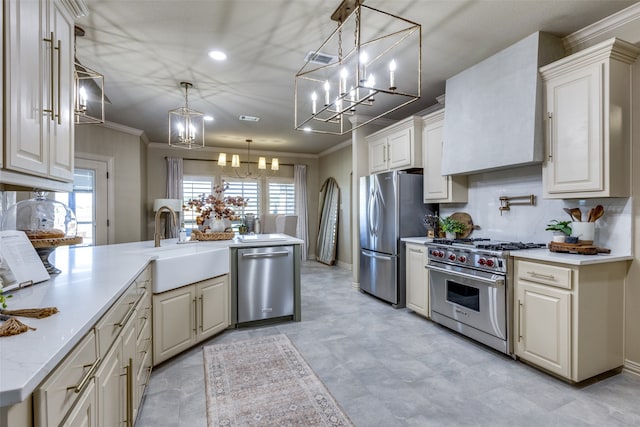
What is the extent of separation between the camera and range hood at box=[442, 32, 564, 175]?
266cm

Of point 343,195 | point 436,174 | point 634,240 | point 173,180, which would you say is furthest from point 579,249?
point 173,180

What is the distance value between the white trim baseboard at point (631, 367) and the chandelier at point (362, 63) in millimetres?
2583

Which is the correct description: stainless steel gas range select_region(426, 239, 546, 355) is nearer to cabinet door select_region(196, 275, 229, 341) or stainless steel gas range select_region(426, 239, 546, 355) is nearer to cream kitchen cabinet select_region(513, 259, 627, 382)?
cream kitchen cabinet select_region(513, 259, 627, 382)

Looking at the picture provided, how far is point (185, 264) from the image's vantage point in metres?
2.62

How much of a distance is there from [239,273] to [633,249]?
3.32 metres

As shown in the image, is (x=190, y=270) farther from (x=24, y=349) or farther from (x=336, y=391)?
(x=24, y=349)

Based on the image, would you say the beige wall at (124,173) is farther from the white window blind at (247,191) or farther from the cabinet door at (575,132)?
the cabinet door at (575,132)

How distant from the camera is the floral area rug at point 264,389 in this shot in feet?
6.28

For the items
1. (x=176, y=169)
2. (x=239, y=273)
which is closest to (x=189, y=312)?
(x=239, y=273)

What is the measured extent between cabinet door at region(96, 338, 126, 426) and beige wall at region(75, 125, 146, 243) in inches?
184

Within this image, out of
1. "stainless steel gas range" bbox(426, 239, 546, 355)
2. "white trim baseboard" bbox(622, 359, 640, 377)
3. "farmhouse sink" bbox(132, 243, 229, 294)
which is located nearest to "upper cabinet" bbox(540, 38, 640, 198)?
"stainless steel gas range" bbox(426, 239, 546, 355)

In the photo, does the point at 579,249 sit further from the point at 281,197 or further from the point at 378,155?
the point at 281,197

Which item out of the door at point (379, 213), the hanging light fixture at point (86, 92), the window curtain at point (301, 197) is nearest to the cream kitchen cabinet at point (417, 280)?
the door at point (379, 213)

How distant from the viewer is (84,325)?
1.00 m
